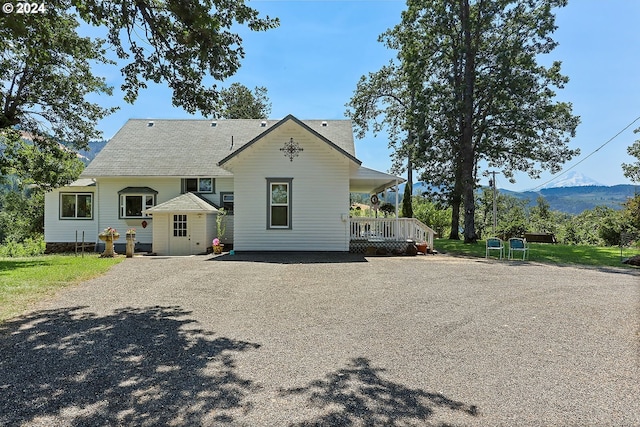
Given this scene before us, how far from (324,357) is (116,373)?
7.05 ft

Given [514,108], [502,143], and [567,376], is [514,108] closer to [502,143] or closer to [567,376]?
[502,143]

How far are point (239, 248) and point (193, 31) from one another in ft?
32.1

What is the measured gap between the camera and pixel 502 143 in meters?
21.7

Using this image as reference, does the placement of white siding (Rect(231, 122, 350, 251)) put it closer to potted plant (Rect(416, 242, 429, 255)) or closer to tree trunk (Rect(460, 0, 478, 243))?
potted plant (Rect(416, 242, 429, 255))

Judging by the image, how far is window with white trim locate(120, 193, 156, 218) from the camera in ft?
62.0

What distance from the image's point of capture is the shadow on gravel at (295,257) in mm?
12469

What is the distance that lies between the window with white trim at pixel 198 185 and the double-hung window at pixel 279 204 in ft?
16.7

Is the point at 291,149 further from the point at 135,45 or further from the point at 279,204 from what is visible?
the point at 135,45

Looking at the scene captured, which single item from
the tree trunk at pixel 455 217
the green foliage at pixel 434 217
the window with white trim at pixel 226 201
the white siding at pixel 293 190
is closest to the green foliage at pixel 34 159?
the window with white trim at pixel 226 201

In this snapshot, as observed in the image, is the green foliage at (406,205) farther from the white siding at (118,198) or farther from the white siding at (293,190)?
the white siding at (118,198)

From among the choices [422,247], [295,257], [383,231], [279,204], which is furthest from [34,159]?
[422,247]

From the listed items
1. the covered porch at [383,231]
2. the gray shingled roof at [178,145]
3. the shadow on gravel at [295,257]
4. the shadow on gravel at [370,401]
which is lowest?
the shadow on gravel at [370,401]

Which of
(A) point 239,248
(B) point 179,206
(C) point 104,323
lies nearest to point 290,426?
(C) point 104,323

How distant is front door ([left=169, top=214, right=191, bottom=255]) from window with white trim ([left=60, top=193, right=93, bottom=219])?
20.1ft
